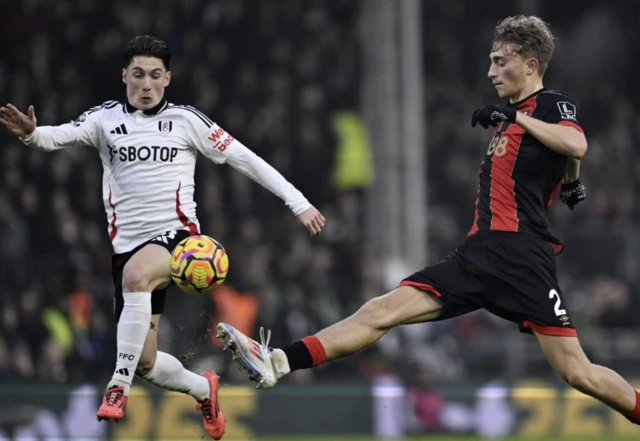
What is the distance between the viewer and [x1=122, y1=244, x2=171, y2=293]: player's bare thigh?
7902 mm

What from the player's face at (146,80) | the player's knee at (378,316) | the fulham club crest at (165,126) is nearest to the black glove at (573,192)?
the player's knee at (378,316)

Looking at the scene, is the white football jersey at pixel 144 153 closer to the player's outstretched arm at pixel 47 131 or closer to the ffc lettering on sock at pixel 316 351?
the player's outstretched arm at pixel 47 131

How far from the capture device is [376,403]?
14016 mm

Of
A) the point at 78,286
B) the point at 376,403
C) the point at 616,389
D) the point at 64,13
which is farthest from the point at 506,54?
the point at 64,13

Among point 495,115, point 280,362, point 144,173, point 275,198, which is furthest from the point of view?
point 275,198

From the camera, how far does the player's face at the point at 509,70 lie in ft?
25.9

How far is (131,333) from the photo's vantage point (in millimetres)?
7977

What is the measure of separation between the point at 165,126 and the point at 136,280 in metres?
0.94

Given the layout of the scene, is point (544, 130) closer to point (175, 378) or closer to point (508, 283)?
point (508, 283)

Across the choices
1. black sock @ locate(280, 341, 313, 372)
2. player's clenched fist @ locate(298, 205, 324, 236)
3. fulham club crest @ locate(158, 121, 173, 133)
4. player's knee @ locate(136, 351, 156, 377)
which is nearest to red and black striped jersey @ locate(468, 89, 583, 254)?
player's clenched fist @ locate(298, 205, 324, 236)

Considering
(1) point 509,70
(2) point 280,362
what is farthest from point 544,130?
(2) point 280,362

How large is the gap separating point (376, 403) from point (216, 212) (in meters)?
3.55

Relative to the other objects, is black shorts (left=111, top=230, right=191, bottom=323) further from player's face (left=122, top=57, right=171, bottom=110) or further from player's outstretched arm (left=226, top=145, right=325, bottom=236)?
player's face (left=122, top=57, right=171, bottom=110)

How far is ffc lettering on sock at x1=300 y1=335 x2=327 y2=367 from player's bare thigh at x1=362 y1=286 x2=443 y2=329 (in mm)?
340
